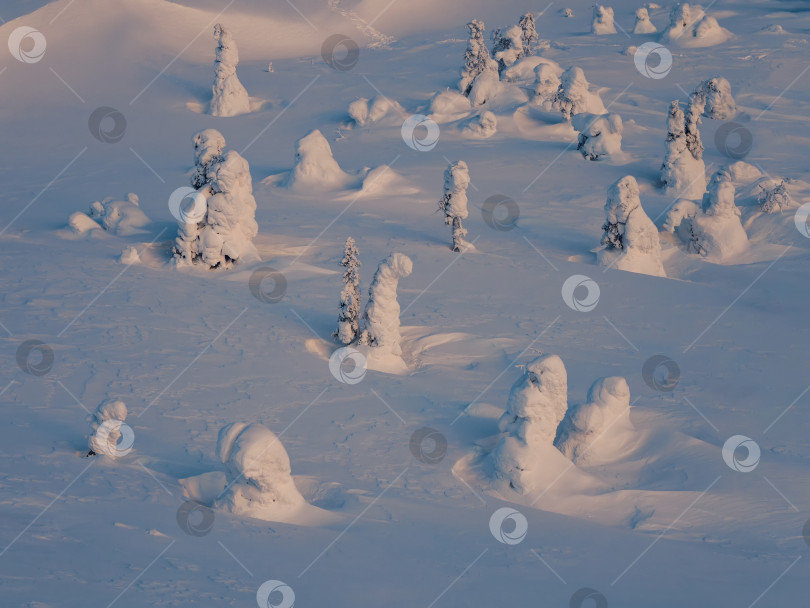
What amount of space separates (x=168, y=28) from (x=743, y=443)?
3535 cm

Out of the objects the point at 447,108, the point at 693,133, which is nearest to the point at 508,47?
the point at 447,108

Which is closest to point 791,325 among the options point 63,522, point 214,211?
point 214,211

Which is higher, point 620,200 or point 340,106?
point 340,106

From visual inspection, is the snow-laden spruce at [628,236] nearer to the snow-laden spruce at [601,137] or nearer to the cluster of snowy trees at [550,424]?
the snow-laden spruce at [601,137]

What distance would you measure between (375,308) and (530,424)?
4.65m

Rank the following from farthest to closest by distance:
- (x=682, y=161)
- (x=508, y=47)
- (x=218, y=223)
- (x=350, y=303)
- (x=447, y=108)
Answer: (x=508, y=47) < (x=447, y=108) < (x=682, y=161) < (x=218, y=223) < (x=350, y=303)

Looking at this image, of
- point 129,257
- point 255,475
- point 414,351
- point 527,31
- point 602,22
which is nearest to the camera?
point 255,475

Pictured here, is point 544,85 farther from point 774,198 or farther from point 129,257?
point 129,257

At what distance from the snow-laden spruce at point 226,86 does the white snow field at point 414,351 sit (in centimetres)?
30

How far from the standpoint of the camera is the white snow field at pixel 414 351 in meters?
10.4

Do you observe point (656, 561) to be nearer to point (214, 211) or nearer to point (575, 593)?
point (575, 593)

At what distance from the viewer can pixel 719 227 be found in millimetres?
22016

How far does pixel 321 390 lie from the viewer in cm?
1564

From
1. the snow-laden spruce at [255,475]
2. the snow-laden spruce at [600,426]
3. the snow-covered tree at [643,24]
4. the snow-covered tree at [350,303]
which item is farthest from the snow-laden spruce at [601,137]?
the snow-laden spruce at [255,475]
